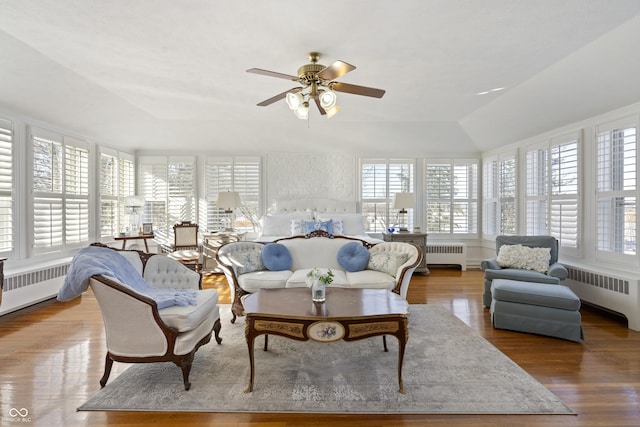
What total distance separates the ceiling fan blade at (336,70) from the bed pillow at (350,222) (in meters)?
3.61

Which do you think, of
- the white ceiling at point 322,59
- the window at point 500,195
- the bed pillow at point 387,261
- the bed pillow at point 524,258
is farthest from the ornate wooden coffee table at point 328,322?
the window at point 500,195

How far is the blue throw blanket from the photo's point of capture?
228 centimetres

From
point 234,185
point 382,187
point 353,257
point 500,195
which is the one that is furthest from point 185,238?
point 500,195

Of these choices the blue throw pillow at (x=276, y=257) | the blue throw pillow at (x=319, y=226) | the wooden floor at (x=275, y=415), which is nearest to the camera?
the wooden floor at (x=275, y=415)

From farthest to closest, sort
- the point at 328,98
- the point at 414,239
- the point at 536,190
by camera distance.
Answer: the point at 414,239 → the point at 536,190 → the point at 328,98

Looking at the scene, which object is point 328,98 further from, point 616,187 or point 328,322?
point 616,187

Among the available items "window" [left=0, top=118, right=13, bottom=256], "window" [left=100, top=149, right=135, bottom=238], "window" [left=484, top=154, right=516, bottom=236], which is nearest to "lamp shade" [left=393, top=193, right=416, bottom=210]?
"window" [left=484, top=154, right=516, bottom=236]

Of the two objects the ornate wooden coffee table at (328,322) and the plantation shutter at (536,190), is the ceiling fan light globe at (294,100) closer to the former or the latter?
the ornate wooden coffee table at (328,322)

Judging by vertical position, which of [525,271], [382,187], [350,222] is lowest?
[525,271]

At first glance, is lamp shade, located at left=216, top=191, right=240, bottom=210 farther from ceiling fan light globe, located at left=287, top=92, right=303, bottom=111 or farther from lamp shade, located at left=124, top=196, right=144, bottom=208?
ceiling fan light globe, located at left=287, top=92, right=303, bottom=111

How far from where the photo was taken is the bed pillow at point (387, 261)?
3.97m

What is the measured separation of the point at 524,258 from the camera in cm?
436

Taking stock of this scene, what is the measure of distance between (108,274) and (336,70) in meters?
2.39

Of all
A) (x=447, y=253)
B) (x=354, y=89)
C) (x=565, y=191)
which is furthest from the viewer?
Result: (x=447, y=253)
